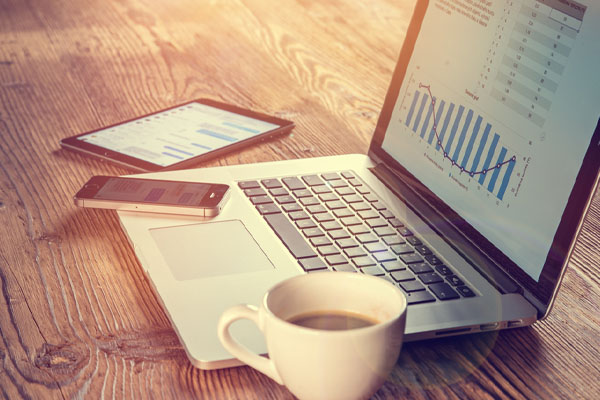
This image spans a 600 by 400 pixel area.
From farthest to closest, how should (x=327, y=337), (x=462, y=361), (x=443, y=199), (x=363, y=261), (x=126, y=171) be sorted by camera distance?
1. (x=126, y=171)
2. (x=443, y=199)
3. (x=363, y=261)
4. (x=462, y=361)
5. (x=327, y=337)

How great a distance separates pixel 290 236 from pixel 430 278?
16 centimetres

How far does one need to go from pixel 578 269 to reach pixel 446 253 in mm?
156

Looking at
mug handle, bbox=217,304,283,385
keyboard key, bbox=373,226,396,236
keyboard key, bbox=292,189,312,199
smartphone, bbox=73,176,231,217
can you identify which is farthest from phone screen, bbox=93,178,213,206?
mug handle, bbox=217,304,283,385

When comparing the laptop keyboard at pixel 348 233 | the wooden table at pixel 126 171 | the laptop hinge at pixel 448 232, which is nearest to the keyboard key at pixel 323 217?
the laptop keyboard at pixel 348 233

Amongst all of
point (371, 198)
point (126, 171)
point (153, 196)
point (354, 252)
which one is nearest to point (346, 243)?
point (354, 252)

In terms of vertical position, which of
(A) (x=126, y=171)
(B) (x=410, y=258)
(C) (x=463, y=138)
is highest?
(C) (x=463, y=138)

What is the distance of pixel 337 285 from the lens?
0.55 meters

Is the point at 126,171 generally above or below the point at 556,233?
below

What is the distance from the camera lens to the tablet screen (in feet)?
3.35

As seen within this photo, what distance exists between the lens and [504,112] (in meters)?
0.75

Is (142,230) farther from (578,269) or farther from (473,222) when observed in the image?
(578,269)

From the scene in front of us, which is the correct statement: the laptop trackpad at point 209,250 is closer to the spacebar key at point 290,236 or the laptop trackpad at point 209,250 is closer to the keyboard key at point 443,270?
the spacebar key at point 290,236

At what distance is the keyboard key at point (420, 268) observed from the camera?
0.71 m

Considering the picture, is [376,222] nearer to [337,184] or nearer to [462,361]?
[337,184]
